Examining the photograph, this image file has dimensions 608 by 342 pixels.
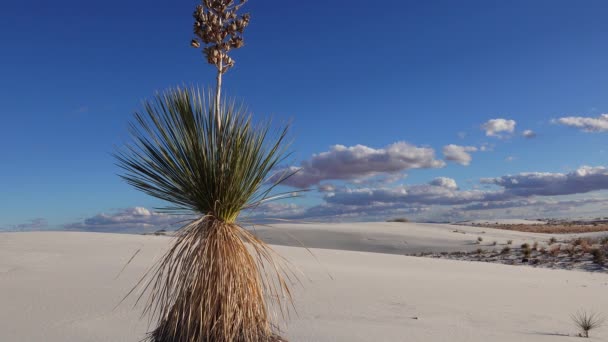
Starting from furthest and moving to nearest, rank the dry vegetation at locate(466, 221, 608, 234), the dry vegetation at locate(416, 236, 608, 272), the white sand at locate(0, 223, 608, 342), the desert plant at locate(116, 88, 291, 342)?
the dry vegetation at locate(466, 221, 608, 234), the dry vegetation at locate(416, 236, 608, 272), the white sand at locate(0, 223, 608, 342), the desert plant at locate(116, 88, 291, 342)

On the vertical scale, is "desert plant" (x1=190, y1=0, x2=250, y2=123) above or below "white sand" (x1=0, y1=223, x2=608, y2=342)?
above

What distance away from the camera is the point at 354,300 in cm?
767

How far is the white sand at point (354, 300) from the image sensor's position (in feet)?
19.4

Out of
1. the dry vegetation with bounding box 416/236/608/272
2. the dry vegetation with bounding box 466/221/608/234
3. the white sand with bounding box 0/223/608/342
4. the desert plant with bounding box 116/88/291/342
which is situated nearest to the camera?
the desert plant with bounding box 116/88/291/342

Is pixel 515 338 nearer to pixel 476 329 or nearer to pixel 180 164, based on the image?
pixel 476 329

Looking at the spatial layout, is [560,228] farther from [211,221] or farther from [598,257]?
[211,221]

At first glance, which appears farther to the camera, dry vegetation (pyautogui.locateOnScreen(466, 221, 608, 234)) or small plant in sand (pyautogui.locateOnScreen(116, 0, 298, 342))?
dry vegetation (pyautogui.locateOnScreen(466, 221, 608, 234))

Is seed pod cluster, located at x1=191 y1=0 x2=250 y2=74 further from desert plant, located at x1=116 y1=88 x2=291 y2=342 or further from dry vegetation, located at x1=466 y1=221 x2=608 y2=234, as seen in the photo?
dry vegetation, located at x1=466 y1=221 x2=608 y2=234

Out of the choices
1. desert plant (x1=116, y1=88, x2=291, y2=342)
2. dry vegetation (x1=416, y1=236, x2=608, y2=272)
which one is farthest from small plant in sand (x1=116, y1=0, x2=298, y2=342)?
dry vegetation (x1=416, y1=236, x2=608, y2=272)

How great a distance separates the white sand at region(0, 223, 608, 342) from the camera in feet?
19.4

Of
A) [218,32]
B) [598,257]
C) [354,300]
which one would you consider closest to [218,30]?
[218,32]

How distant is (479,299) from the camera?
27.5ft

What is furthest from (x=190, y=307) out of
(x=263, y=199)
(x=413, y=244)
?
(x=413, y=244)

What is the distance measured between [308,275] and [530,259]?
452 inches
